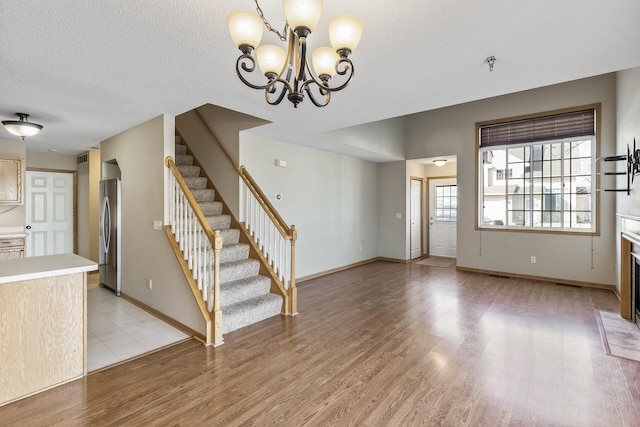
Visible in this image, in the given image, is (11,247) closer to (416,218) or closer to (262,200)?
(262,200)

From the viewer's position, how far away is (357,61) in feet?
7.96

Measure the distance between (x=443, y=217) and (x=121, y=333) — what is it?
7394 millimetres

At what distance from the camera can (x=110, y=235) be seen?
4859mm

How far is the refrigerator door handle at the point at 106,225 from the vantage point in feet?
16.1

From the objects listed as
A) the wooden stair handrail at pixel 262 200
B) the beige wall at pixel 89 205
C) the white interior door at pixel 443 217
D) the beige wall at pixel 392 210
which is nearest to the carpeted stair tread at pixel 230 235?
the wooden stair handrail at pixel 262 200

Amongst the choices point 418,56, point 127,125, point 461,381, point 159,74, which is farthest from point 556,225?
point 127,125

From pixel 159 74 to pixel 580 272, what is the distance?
6769 millimetres

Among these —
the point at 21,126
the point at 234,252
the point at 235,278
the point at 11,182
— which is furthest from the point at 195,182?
the point at 11,182

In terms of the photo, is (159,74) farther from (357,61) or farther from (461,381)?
(461,381)

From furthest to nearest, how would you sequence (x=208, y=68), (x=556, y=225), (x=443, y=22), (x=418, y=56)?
(x=556, y=225), (x=208, y=68), (x=418, y=56), (x=443, y=22)

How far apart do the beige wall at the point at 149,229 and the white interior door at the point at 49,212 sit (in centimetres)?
265

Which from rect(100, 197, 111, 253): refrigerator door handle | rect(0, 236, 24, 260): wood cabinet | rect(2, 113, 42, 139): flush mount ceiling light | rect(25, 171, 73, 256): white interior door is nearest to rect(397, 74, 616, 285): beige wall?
rect(100, 197, 111, 253): refrigerator door handle

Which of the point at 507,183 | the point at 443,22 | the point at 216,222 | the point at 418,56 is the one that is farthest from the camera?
the point at 507,183

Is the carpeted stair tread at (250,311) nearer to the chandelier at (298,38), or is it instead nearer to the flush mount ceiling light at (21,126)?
the chandelier at (298,38)
